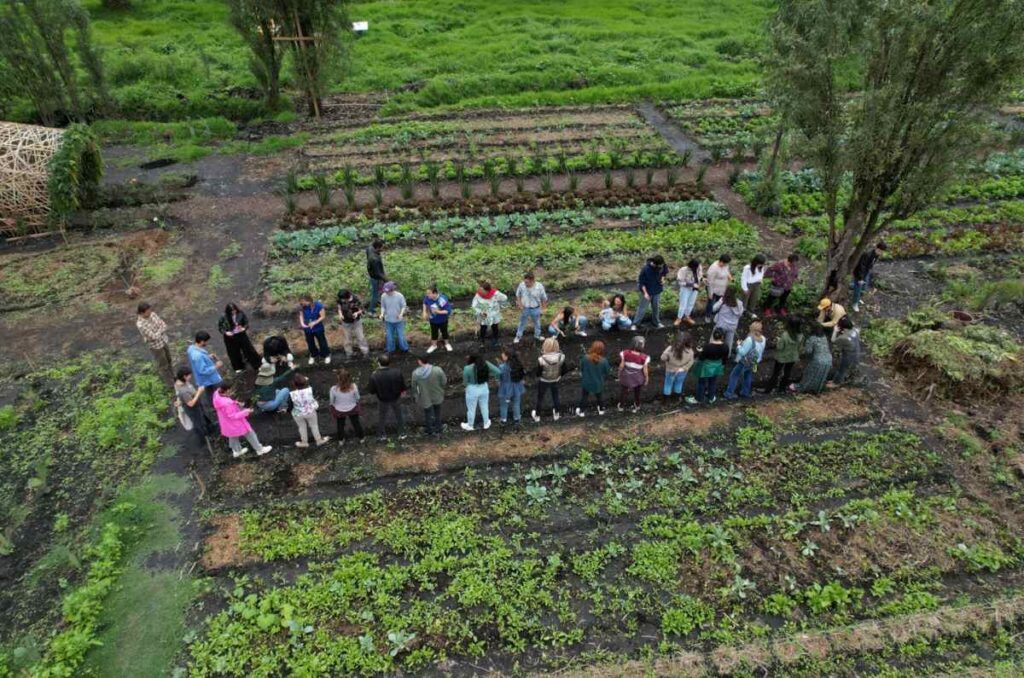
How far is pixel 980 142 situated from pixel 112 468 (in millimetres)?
15017

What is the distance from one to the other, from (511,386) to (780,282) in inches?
240

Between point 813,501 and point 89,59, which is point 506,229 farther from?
point 89,59

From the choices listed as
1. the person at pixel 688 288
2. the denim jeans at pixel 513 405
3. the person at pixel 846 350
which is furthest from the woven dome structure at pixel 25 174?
the person at pixel 846 350

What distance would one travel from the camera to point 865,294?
46.2 ft

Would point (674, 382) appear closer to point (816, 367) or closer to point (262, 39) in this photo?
point (816, 367)

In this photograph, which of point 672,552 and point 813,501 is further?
point 813,501

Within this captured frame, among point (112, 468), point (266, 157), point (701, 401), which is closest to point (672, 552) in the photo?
point (701, 401)

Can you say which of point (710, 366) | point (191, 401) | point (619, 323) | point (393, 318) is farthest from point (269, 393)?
point (710, 366)

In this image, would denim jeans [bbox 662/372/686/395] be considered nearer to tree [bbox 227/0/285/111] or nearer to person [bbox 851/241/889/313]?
person [bbox 851/241/889/313]

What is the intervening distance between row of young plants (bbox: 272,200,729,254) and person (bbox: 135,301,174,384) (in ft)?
17.3

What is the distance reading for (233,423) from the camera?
9.58 m

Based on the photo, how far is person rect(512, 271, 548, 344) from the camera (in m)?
11.5

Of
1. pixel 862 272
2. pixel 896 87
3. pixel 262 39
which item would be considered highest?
pixel 262 39

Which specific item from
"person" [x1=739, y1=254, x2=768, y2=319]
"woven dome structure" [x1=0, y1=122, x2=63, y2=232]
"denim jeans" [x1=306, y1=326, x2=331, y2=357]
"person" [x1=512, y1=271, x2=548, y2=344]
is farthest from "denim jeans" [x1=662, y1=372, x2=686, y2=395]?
"woven dome structure" [x1=0, y1=122, x2=63, y2=232]
